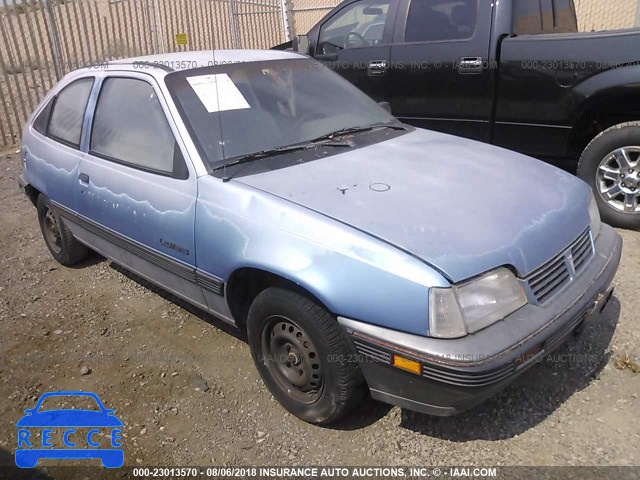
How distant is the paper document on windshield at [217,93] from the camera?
3061 mm

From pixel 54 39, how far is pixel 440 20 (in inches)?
268

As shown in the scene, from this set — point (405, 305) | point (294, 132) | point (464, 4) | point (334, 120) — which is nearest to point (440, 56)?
point (464, 4)

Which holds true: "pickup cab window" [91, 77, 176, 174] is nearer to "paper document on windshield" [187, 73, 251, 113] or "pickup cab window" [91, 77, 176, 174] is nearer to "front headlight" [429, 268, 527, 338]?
"paper document on windshield" [187, 73, 251, 113]

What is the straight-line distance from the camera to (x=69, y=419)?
2.87m

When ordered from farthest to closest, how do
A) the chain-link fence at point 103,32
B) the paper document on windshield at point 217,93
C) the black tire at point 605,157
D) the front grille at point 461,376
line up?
the chain-link fence at point 103,32, the black tire at point 605,157, the paper document on windshield at point 217,93, the front grille at point 461,376

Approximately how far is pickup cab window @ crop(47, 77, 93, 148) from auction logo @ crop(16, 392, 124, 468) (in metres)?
1.79

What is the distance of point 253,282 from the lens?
271 cm

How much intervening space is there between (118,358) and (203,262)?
3.38 ft

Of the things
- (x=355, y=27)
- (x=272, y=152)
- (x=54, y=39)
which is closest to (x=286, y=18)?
(x=54, y=39)

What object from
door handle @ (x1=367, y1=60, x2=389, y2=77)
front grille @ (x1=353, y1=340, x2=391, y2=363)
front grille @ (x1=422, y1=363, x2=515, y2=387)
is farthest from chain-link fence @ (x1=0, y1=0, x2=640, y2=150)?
front grille @ (x1=422, y1=363, x2=515, y2=387)

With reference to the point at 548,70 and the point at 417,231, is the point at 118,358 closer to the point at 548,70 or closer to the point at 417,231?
the point at 417,231

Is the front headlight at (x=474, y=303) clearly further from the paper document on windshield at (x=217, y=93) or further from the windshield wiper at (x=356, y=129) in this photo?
the paper document on windshield at (x=217, y=93)

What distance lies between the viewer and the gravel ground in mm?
2473

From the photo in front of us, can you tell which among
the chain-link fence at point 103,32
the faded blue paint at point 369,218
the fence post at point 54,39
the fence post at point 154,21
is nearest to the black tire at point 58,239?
the faded blue paint at point 369,218
